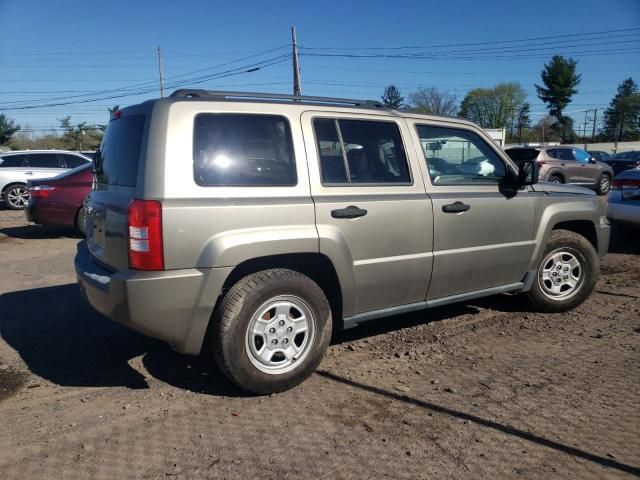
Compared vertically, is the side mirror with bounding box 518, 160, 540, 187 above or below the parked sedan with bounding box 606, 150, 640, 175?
above

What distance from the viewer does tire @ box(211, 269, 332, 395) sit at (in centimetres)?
332

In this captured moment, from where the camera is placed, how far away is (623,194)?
808 cm

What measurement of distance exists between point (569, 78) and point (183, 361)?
86.1 m

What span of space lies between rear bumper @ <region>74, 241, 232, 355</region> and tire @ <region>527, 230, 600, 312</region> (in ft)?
10.7

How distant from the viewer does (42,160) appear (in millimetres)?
14242

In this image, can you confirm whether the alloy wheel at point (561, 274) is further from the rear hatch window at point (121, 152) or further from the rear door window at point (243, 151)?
the rear hatch window at point (121, 152)

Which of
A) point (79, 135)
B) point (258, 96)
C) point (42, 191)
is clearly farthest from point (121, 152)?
point (79, 135)

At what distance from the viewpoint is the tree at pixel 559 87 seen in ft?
255

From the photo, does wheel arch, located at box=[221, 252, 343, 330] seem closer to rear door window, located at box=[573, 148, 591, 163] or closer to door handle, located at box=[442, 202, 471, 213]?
door handle, located at box=[442, 202, 471, 213]

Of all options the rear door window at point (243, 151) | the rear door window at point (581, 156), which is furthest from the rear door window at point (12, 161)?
the rear door window at point (581, 156)

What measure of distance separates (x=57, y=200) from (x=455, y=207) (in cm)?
789

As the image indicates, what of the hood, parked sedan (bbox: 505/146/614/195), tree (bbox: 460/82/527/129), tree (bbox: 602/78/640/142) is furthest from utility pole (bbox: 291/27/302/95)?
tree (bbox: 602/78/640/142)

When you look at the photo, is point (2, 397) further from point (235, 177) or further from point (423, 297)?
point (423, 297)

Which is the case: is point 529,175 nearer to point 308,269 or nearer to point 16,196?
point 308,269
